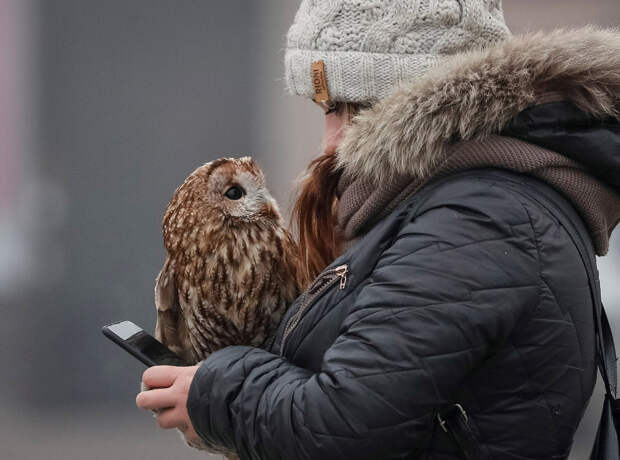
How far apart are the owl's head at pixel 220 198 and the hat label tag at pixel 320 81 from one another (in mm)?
302

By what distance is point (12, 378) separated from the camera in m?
5.68

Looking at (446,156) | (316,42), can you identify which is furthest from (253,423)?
(316,42)

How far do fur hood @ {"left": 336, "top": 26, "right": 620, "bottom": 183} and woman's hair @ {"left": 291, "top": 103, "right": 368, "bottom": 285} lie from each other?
350mm

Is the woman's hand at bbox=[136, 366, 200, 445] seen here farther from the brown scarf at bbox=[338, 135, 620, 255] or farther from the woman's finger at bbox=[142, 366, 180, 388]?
the brown scarf at bbox=[338, 135, 620, 255]

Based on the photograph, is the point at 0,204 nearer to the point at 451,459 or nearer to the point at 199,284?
the point at 199,284

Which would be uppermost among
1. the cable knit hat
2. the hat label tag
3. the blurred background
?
the cable knit hat

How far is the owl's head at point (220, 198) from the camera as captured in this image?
187 cm

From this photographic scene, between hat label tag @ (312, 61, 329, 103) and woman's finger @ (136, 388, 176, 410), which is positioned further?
hat label tag @ (312, 61, 329, 103)

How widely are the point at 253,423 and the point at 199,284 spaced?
0.54 meters

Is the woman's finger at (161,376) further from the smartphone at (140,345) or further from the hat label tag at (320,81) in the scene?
the hat label tag at (320,81)

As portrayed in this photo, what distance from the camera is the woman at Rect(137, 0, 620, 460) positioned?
127 centimetres

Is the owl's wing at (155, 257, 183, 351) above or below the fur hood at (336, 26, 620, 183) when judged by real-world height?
below

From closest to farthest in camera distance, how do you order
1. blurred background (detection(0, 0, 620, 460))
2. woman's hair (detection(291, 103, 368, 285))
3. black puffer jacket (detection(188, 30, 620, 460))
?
black puffer jacket (detection(188, 30, 620, 460))
woman's hair (detection(291, 103, 368, 285))
blurred background (detection(0, 0, 620, 460))

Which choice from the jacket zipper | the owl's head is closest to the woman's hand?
the jacket zipper
